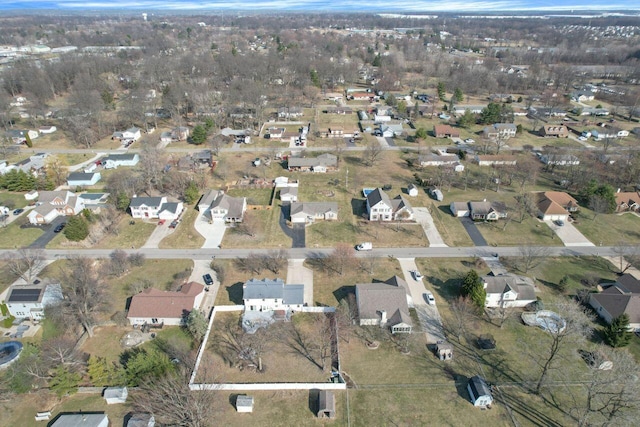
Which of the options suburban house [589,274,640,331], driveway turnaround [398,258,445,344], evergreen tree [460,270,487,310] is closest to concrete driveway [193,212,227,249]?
driveway turnaround [398,258,445,344]

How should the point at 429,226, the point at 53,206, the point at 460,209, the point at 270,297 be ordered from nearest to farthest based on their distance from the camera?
1. the point at 270,297
2. the point at 429,226
3. the point at 53,206
4. the point at 460,209

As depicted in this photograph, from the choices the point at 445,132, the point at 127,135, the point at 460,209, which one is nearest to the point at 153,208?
the point at 127,135

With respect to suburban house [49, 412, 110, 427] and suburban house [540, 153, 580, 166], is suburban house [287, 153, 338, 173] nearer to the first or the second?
suburban house [540, 153, 580, 166]

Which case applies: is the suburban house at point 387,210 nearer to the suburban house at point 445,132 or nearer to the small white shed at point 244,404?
the small white shed at point 244,404

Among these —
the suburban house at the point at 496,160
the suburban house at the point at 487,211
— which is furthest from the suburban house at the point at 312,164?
the suburban house at the point at 496,160

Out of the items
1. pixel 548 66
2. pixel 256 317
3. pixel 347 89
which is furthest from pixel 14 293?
pixel 548 66

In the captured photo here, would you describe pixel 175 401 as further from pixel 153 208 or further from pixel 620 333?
pixel 620 333
